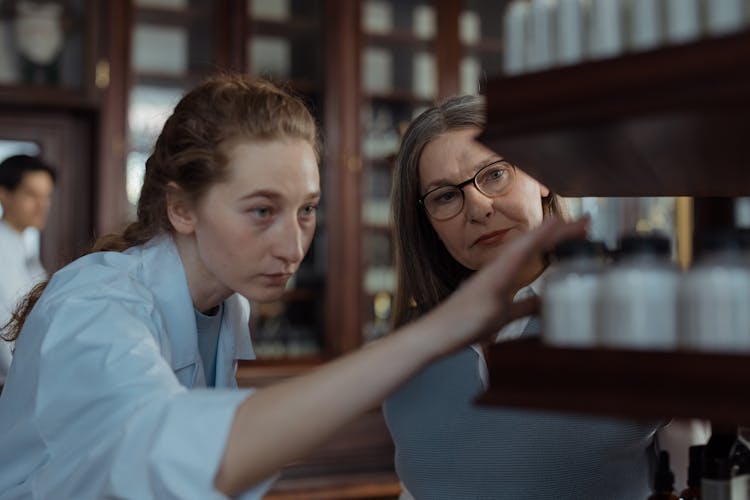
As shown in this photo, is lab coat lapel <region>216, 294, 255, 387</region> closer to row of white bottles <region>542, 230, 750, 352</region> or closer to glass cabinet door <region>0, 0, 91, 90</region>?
row of white bottles <region>542, 230, 750, 352</region>

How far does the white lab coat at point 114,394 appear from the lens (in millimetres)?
810

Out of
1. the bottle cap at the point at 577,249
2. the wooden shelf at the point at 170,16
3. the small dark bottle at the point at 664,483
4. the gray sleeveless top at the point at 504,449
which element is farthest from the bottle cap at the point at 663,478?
the wooden shelf at the point at 170,16

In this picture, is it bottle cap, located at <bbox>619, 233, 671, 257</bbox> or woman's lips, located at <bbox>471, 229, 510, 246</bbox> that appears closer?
bottle cap, located at <bbox>619, 233, 671, 257</bbox>

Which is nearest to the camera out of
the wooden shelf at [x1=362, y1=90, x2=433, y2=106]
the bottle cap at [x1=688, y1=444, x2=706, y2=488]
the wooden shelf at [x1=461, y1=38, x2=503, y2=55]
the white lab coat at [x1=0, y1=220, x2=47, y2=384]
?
the bottle cap at [x1=688, y1=444, x2=706, y2=488]

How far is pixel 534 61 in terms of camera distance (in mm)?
695

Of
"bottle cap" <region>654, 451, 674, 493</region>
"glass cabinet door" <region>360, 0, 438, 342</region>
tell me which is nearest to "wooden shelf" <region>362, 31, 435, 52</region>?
"glass cabinet door" <region>360, 0, 438, 342</region>

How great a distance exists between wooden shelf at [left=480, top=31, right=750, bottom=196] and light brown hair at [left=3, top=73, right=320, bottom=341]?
442mm

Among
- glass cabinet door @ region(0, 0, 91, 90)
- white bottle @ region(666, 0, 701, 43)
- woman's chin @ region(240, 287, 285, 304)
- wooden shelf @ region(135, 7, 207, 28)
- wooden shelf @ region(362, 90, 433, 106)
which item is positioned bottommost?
woman's chin @ region(240, 287, 285, 304)

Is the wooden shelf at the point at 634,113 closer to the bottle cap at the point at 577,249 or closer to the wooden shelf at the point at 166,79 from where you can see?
the bottle cap at the point at 577,249

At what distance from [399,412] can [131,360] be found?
49cm

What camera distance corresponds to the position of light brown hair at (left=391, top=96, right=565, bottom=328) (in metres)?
1.41

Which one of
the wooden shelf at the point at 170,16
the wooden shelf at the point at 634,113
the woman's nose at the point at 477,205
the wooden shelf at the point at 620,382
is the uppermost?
the wooden shelf at the point at 170,16

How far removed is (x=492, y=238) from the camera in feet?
4.29

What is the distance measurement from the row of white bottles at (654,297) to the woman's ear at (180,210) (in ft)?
2.18
